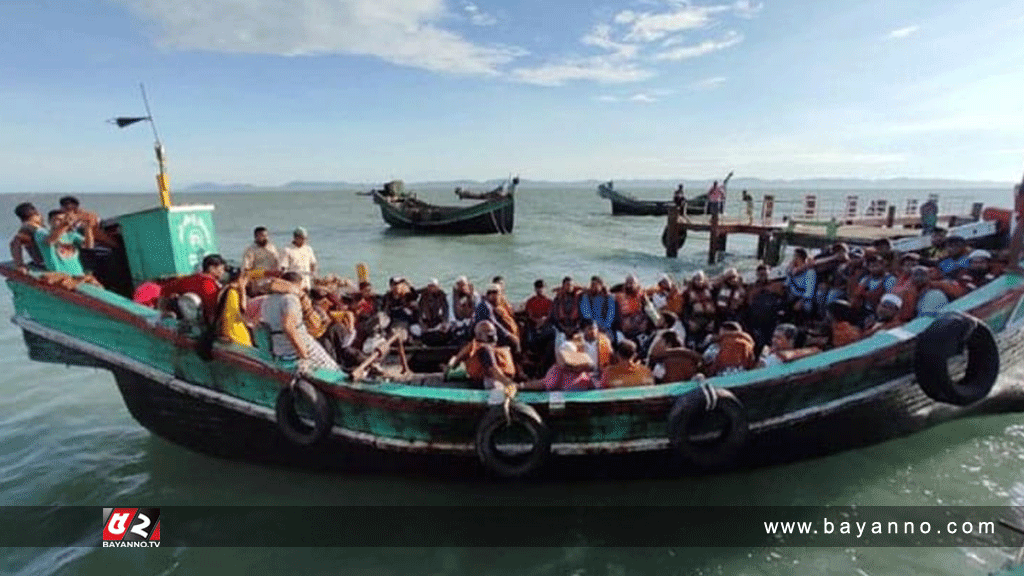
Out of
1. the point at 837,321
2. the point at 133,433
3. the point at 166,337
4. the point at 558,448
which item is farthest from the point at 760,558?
the point at 133,433

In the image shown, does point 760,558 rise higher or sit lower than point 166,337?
lower

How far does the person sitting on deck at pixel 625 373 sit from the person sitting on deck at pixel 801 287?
131 inches

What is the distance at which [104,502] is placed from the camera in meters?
6.00

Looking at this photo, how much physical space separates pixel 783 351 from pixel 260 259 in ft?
18.7

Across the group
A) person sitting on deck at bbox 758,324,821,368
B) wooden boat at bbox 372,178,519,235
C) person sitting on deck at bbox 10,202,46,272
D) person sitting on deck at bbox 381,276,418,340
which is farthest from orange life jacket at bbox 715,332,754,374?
wooden boat at bbox 372,178,519,235

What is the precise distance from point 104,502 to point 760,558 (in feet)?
20.9

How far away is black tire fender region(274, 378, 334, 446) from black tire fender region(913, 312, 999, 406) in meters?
5.29

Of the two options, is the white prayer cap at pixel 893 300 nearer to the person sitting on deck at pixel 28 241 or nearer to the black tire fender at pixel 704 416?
the black tire fender at pixel 704 416

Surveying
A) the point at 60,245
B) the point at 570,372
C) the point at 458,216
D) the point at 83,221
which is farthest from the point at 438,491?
the point at 458,216

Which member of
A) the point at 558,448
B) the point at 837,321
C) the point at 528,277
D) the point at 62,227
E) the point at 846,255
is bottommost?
the point at 528,277

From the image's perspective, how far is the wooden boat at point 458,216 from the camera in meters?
33.8

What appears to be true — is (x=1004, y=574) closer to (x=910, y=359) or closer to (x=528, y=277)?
(x=910, y=359)

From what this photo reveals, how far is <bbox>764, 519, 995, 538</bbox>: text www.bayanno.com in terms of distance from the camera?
511 cm

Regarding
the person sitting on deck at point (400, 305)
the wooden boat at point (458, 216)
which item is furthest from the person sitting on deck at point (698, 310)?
the wooden boat at point (458, 216)
